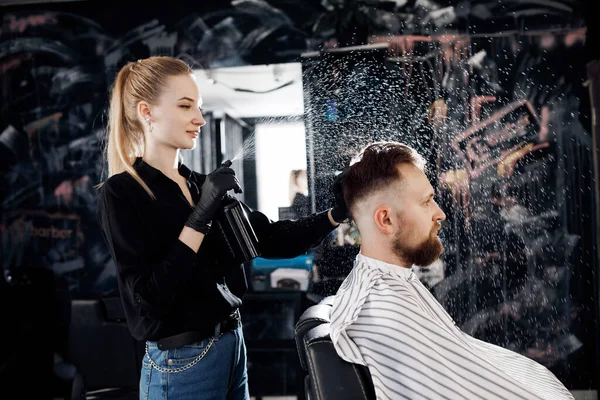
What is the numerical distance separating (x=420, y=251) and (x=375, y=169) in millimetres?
260

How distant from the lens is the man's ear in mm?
1371

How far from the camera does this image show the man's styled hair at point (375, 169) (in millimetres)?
1392

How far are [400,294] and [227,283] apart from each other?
A: 532mm

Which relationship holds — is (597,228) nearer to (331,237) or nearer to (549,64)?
(549,64)

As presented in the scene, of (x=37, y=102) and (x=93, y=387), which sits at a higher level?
(x=37, y=102)

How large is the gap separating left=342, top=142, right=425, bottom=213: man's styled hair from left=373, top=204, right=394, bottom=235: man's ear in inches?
2.4

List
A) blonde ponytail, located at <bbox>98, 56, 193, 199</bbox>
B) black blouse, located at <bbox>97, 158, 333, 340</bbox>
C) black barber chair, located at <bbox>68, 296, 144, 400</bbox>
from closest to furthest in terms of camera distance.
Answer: black blouse, located at <bbox>97, 158, 333, 340</bbox> → blonde ponytail, located at <bbox>98, 56, 193, 199</bbox> → black barber chair, located at <bbox>68, 296, 144, 400</bbox>

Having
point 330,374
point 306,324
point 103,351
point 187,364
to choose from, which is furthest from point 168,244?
point 103,351

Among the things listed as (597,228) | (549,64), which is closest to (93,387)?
(597,228)

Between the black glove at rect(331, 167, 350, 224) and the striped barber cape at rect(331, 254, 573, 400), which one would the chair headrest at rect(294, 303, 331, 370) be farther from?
the black glove at rect(331, 167, 350, 224)

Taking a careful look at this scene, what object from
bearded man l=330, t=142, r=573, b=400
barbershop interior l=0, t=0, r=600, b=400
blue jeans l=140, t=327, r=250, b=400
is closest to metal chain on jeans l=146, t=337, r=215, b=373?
blue jeans l=140, t=327, r=250, b=400

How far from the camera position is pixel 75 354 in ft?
9.51

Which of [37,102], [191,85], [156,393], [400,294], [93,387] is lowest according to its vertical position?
[93,387]

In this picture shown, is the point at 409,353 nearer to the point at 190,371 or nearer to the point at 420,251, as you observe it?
the point at 420,251
